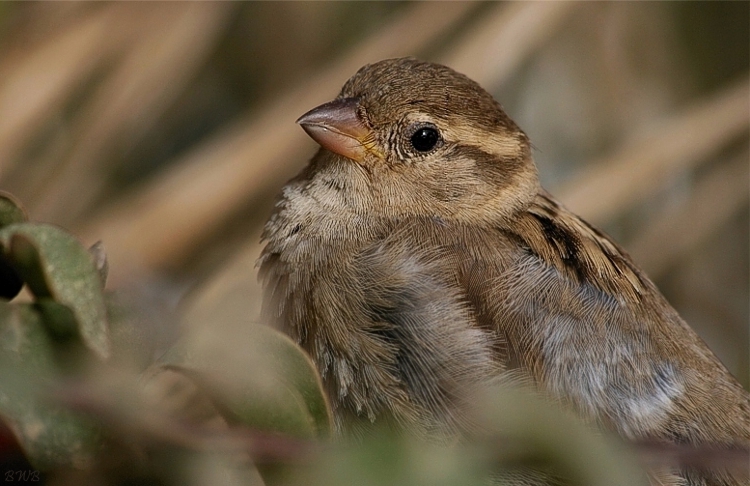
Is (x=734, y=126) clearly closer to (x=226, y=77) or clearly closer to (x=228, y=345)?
(x=226, y=77)

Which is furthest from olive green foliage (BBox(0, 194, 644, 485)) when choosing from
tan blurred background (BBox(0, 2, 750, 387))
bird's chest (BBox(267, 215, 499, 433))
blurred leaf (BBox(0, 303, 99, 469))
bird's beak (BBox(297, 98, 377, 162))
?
tan blurred background (BBox(0, 2, 750, 387))

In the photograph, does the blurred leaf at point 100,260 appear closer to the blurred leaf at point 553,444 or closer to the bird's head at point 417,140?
the blurred leaf at point 553,444

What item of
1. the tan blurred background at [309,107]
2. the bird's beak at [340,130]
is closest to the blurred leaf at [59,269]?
the bird's beak at [340,130]

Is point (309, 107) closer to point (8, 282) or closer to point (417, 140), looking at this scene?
point (417, 140)

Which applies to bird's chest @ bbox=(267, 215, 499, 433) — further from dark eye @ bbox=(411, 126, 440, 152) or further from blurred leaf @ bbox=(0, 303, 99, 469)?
blurred leaf @ bbox=(0, 303, 99, 469)

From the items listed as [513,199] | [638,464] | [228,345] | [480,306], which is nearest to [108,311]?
[228,345]

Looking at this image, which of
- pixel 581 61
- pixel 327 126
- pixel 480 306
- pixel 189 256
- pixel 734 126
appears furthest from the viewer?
pixel 581 61
